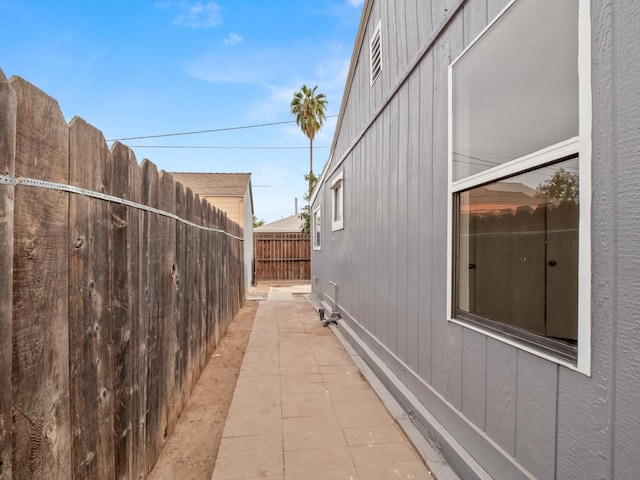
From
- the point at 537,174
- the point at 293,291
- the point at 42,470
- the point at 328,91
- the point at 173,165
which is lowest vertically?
the point at 293,291

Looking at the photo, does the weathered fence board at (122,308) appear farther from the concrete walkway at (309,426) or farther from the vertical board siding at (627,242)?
the vertical board siding at (627,242)

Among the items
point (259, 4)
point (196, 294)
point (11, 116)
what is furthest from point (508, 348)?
point (259, 4)

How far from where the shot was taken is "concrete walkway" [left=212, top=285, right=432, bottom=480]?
6.61 feet

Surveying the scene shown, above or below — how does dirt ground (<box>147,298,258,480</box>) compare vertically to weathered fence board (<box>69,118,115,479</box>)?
below

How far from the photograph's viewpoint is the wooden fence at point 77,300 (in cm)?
97

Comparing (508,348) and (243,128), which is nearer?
(508,348)

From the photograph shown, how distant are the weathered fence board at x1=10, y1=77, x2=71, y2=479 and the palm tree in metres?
18.8

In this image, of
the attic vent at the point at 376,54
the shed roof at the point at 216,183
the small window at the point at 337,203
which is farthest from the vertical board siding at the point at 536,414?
the shed roof at the point at 216,183

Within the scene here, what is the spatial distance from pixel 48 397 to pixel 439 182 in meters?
2.23

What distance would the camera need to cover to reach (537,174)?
1.49 meters

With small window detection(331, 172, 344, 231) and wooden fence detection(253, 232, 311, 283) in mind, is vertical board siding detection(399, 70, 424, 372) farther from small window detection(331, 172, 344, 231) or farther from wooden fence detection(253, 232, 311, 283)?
wooden fence detection(253, 232, 311, 283)

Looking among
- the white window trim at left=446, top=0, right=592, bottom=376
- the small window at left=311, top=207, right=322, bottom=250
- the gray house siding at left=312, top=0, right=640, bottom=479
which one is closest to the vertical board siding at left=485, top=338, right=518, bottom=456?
the gray house siding at left=312, top=0, right=640, bottom=479

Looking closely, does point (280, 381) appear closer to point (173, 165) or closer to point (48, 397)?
point (48, 397)

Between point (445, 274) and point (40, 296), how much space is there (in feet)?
6.66
